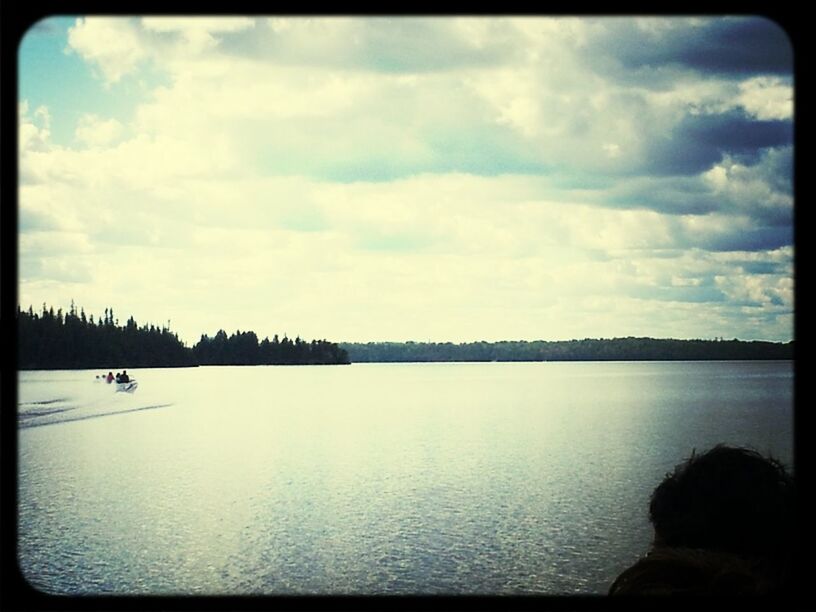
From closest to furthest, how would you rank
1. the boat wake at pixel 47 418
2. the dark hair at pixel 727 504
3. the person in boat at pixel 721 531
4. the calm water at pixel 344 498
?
the person in boat at pixel 721 531
the dark hair at pixel 727 504
the calm water at pixel 344 498
the boat wake at pixel 47 418

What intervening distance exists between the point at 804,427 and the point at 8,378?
6.23 feet

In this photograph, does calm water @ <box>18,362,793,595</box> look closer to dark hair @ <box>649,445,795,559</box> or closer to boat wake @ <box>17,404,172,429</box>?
boat wake @ <box>17,404,172,429</box>

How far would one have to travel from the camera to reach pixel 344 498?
54.2ft

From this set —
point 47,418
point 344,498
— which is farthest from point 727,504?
point 47,418

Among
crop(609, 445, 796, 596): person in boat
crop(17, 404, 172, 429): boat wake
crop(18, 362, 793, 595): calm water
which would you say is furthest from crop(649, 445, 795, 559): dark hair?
crop(17, 404, 172, 429): boat wake

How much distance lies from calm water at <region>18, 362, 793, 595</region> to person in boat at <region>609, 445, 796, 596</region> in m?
1.61

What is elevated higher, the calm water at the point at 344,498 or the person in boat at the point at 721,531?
the person in boat at the point at 721,531

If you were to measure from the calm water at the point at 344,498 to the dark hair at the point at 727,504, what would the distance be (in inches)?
65.0

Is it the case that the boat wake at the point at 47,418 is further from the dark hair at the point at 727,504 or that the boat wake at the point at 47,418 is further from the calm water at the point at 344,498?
the dark hair at the point at 727,504

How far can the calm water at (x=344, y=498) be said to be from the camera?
10.7 metres

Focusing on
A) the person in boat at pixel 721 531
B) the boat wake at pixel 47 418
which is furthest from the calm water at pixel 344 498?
the person in boat at pixel 721 531

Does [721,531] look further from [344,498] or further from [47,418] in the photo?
[47,418]
